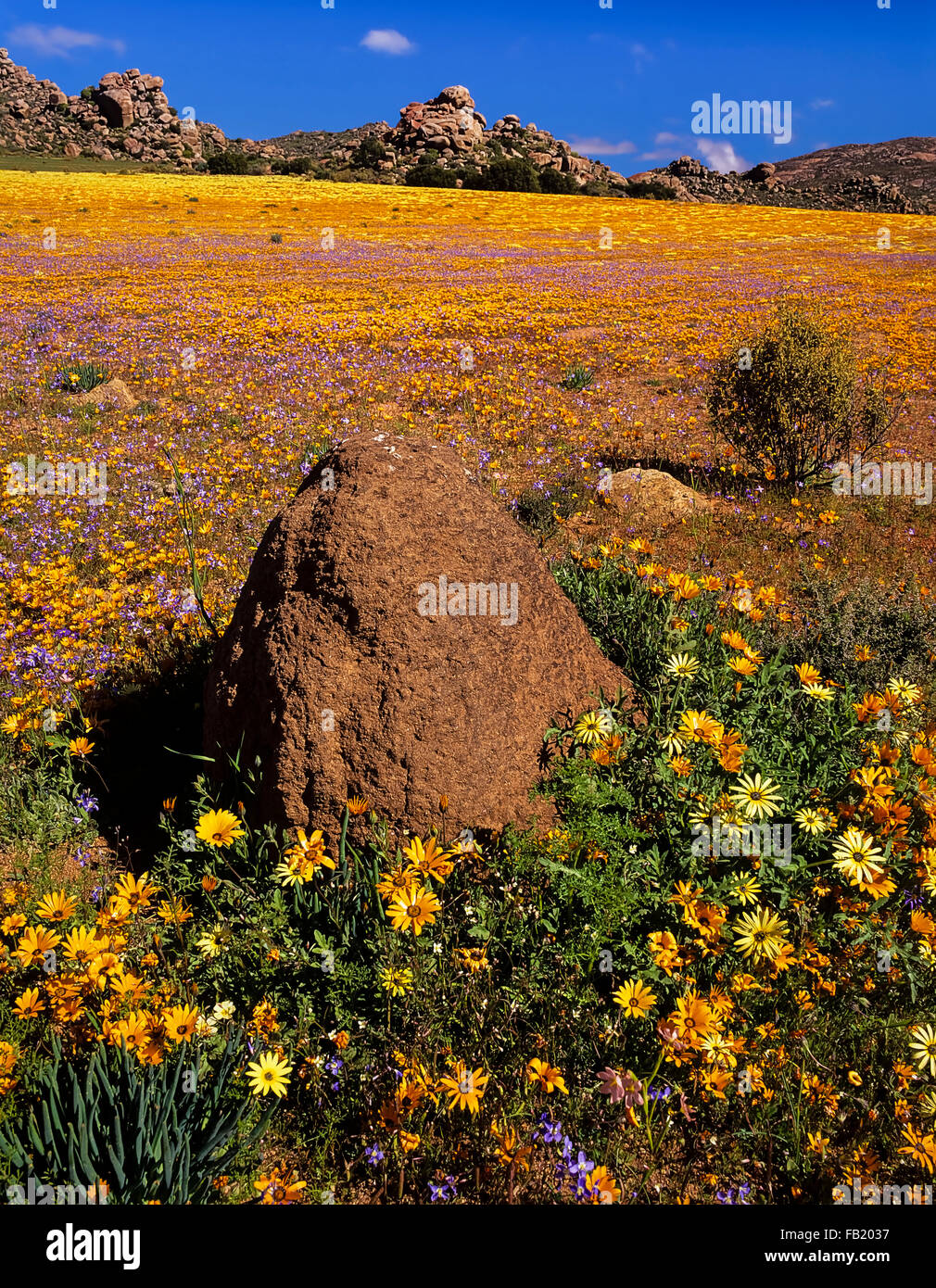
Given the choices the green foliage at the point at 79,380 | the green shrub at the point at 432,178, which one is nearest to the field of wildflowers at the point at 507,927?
the green foliage at the point at 79,380

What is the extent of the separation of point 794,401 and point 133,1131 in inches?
356

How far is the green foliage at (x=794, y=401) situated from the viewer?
8.32m

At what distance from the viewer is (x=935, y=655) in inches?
197

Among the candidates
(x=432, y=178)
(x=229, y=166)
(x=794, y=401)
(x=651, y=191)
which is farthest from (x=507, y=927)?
(x=651, y=191)

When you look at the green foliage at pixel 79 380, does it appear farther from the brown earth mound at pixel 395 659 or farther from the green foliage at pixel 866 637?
the green foliage at pixel 866 637

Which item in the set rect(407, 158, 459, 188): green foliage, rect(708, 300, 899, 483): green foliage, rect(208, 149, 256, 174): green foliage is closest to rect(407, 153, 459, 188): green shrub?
rect(407, 158, 459, 188): green foliage

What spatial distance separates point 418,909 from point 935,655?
168 inches

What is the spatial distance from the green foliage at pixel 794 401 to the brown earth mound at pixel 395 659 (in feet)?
21.0

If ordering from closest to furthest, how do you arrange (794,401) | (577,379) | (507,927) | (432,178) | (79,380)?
(507,927) < (794,401) < (79,380) < (577,379) < (432,178)

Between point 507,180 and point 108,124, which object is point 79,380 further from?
point 108,124

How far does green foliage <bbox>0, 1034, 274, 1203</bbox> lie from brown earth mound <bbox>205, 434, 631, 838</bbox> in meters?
1.15

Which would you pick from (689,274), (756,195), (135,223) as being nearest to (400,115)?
(756,195)

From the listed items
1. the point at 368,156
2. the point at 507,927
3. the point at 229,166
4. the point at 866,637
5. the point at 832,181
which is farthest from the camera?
the point at 832,181

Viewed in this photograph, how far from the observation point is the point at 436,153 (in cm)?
8369
